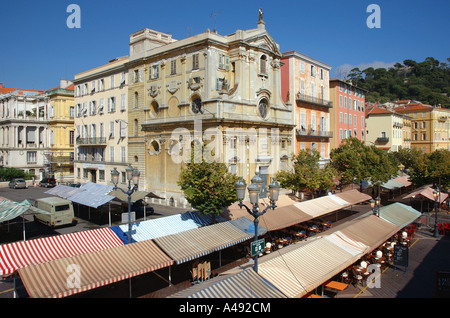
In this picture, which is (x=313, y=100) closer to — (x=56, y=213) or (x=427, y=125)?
(x=56, y=213)

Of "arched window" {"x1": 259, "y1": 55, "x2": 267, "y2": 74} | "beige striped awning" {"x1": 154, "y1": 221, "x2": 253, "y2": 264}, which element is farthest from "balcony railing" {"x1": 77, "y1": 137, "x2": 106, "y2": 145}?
"beige striped awning" {"x1": 154, "y1": 221, "x2": 253, "y2": 264}

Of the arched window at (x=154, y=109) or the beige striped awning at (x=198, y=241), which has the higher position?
the arched window at (x=154, y=109)

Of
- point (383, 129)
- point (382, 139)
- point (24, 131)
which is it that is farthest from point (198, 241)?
point (383, 129)

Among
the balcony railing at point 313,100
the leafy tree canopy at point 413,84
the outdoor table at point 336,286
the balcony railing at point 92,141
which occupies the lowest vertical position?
the outdoor table at point 336,286

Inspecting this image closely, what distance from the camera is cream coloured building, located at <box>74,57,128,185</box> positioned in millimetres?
41188

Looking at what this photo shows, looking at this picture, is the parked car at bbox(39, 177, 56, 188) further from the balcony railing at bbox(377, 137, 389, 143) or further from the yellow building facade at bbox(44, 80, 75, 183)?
the balcony railing at bbox(377, 137, 389, 143)

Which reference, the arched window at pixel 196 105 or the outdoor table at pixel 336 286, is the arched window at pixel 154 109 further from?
the outdoor table at pixel 336 286

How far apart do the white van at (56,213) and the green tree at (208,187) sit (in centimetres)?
976

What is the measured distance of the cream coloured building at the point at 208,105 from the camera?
31.8 meters

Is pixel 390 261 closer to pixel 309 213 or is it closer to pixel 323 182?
pixel 309 213

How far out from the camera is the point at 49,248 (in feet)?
49.3

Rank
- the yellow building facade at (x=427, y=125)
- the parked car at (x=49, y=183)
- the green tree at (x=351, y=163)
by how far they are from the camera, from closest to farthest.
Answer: the green tree at (x=351, y=163), the parked car at (x=49, y=183), the yellow building facade at (x=427, y=125)

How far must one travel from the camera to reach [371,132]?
6438 centimetres

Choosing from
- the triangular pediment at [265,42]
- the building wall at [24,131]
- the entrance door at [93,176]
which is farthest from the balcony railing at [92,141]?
the triangular pediment at [265,42]
